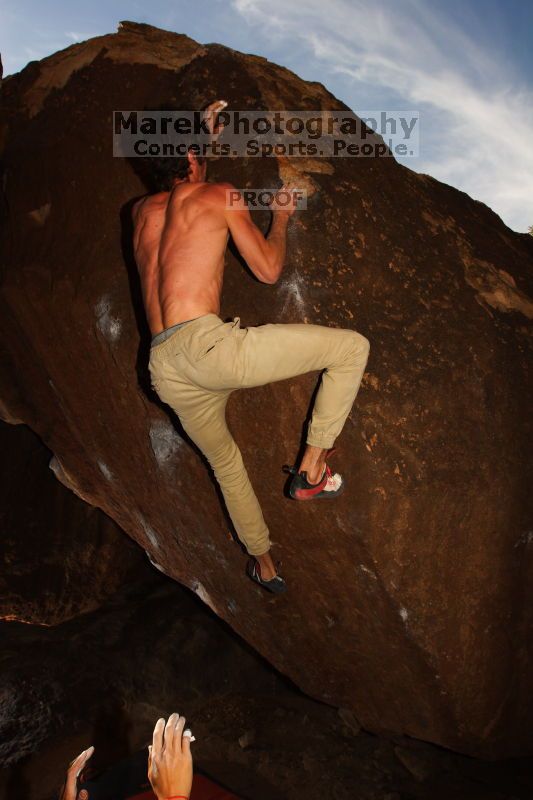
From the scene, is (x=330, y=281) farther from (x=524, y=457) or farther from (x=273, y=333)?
(x=524, y=457)

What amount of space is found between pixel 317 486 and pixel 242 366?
0.78 meters

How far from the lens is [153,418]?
3564mm

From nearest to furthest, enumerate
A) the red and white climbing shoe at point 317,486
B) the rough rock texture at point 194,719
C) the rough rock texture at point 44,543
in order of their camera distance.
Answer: the red and white climbing shoe at point 317,486
the rough rock texture at point 194,719
the rough rock texture at point 44,543

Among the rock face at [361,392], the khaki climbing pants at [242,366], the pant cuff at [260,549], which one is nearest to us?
the khaki climbing pants at [242,366]

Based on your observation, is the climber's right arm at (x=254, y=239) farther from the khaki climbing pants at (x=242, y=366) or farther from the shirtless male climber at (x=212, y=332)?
the khaki climbing pants at (x=242, y=366)

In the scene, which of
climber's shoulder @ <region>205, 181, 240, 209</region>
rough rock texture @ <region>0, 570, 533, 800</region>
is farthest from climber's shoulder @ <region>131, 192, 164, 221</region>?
rough rock texture @ <region>0, 570, 533, 800</region>

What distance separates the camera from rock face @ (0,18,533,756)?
3.04 metres

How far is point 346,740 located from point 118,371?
386 centimetres

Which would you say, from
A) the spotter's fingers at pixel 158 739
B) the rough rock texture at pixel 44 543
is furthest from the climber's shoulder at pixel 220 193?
the rough rock texture at pixel 44 543

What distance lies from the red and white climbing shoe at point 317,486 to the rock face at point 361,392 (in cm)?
11

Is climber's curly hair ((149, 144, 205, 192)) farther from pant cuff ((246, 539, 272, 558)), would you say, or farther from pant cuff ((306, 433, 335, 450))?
pant cuff ((246, 539, 272, 558))

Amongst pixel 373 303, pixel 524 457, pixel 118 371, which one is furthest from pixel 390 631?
pixel 118 371

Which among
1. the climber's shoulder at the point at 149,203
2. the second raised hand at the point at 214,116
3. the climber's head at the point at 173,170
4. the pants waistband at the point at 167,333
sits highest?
the second raised hand at the point at 214,116

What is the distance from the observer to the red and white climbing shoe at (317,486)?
289cm
